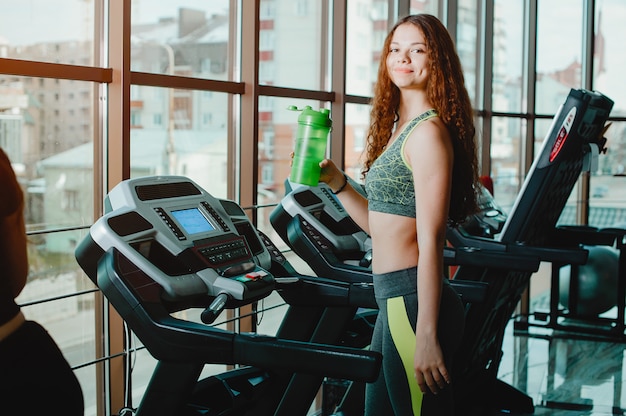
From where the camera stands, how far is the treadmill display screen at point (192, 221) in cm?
236

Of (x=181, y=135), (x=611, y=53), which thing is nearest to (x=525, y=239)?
(x=181, y=135)

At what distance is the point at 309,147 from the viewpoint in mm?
2307

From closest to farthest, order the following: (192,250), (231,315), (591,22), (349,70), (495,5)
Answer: (192,250), (231,315), (349,70), (495,5), (591,22)

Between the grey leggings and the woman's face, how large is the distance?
1.50 feet

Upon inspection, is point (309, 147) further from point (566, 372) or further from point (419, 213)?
point (566, 372)

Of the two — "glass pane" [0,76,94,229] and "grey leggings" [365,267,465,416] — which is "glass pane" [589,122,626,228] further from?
"grey leggings" [365,267,465,416]

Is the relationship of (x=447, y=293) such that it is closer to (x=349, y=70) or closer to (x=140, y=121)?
(x=140, y=121)

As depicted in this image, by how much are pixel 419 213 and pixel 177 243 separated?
2.35 feet

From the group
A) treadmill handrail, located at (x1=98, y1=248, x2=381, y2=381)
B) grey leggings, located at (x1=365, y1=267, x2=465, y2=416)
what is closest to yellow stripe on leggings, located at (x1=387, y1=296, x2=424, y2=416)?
grey leggings, located at (x1=365, y1=267, x2=465, y2=416)

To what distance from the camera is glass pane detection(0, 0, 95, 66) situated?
2805mm

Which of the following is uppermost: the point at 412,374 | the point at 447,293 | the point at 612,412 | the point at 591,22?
the point at 591,22

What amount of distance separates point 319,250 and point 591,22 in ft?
15.2

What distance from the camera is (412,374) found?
1966 mm

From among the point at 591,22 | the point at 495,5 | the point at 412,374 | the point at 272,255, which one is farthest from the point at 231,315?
the point at 591,22
